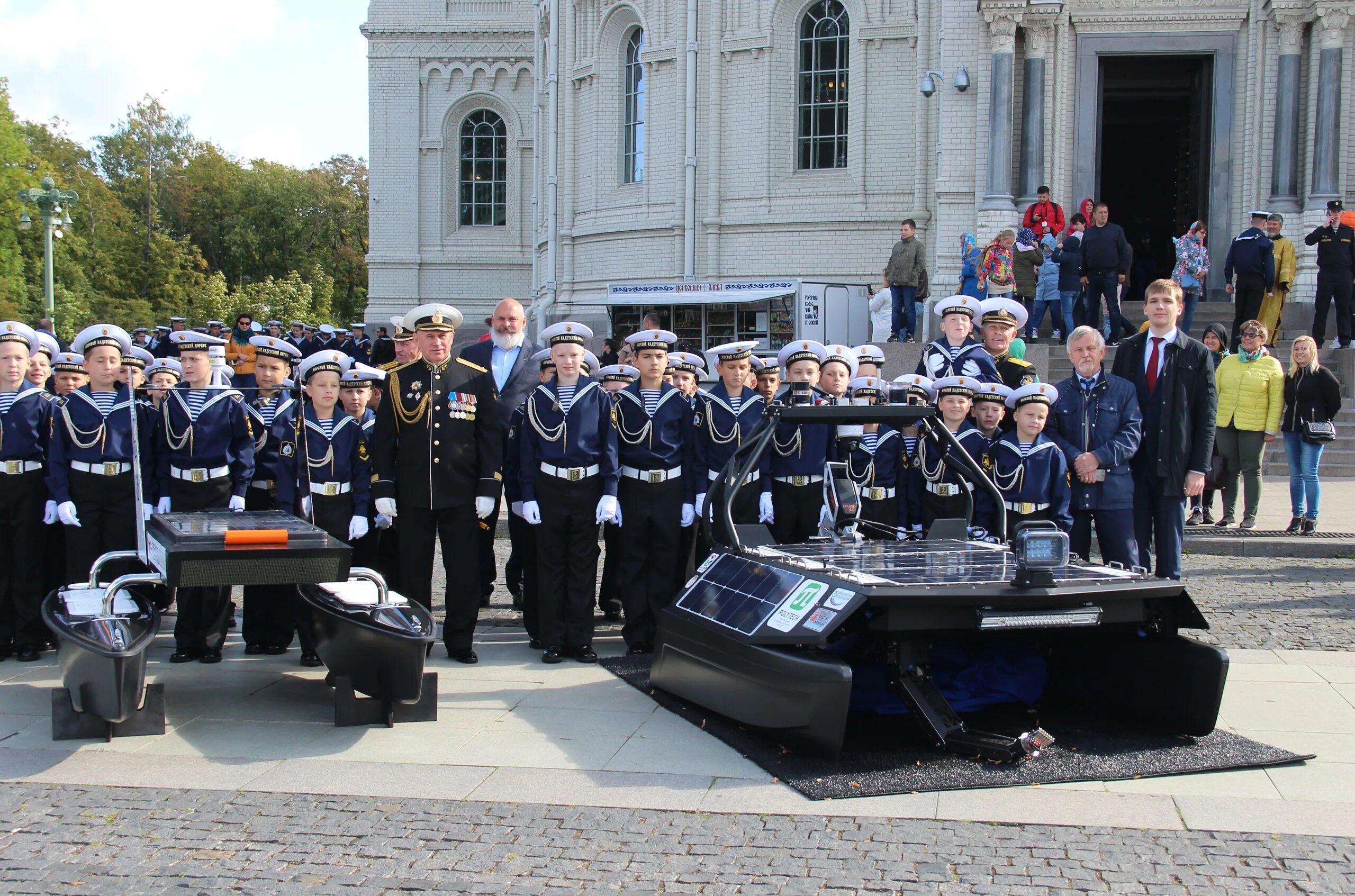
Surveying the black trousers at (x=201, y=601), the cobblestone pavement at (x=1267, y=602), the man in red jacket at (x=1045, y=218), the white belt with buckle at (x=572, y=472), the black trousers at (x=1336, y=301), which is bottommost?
the cobblestone pavement at (x=1267, y=602)

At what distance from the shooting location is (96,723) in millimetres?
6445

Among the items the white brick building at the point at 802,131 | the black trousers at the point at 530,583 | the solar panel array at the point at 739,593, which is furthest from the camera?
the white brick building at the point at 802,131

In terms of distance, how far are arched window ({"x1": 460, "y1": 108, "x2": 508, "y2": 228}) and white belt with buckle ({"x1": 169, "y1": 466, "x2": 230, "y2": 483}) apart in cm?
2710

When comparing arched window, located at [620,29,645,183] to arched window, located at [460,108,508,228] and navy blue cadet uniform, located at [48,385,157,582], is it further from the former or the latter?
navy blue cadet uniform, located at [48,385,157,582]

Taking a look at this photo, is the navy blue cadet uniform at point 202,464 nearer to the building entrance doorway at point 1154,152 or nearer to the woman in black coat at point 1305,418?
the woman in black coat at point 1305,418

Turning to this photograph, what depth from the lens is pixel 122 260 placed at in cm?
6134

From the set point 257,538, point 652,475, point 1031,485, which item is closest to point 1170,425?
point 1031,485

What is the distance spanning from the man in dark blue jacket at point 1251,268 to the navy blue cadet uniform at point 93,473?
14.0 m

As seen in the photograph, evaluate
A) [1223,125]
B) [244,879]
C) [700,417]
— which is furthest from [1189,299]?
[244,879]

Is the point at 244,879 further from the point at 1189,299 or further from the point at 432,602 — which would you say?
the point at 1189,299

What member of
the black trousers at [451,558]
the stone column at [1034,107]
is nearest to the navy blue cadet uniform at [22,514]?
the black trousers at [451,558]

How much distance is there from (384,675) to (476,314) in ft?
92.5

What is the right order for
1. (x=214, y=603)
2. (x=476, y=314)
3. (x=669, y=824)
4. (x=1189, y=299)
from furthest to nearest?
1. (x=476, y=314)
2. (x=1189, y=299)
3. (x=214, y=603)
4. (x=669, y=824)

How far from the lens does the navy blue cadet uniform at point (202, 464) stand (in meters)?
8.28
